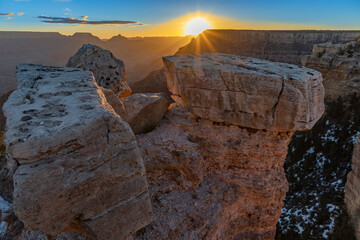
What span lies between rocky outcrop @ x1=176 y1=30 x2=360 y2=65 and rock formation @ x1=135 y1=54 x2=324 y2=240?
117 ft

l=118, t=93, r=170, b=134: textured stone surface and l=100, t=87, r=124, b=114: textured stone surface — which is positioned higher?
l=100, t=87, r=124, b=114: textured stone surface

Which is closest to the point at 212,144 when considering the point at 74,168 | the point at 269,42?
the point at 74,168

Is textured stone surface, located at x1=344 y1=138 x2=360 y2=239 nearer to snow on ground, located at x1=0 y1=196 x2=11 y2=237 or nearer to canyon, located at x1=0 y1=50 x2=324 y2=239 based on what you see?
canyon, located at x1=0 y1=50 x2=324 y2=239

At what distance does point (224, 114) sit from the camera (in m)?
5.36

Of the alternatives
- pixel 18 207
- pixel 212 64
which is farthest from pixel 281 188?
pixel 18 207

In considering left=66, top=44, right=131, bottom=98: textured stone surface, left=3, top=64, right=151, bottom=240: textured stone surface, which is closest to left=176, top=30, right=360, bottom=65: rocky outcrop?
left=66, top=44, right=131, bottom=98: textured stone surface

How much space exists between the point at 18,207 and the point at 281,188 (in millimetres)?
6039

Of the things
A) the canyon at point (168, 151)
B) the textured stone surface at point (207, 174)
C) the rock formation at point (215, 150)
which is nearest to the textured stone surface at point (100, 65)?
the canyon at point (168, 151)

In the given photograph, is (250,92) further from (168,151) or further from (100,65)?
(100,65)

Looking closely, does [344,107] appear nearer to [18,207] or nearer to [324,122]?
[324,122]

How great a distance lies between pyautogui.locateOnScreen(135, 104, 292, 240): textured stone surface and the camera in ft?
17.3

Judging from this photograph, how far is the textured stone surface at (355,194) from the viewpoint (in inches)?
439

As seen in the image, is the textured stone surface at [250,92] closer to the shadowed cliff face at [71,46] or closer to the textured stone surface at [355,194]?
the textured stone surface at [355,194]

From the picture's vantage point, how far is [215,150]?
226 inches
